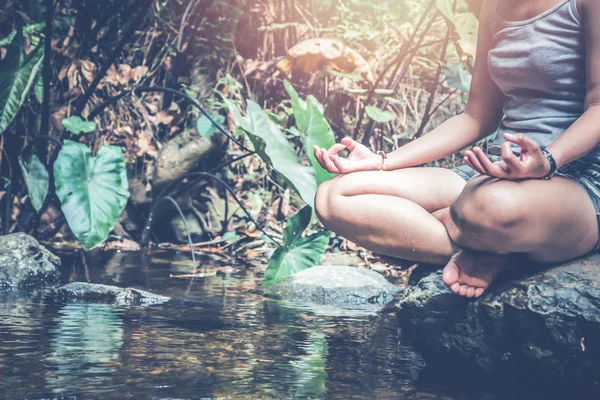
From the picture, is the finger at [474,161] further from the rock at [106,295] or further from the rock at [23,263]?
the rock at [23,263]

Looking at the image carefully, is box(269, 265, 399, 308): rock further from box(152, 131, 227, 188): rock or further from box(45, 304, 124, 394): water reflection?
box(152, 131, 227, 188): rock

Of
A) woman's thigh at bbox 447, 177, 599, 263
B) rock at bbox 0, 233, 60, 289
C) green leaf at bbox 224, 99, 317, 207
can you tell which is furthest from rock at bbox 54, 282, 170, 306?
woman's thigh at bbox 447, 177, 599, 263

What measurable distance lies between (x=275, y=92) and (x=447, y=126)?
12.0ft

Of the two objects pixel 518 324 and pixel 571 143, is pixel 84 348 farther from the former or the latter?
pixel 571 143

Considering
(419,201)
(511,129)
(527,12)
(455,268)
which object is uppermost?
(527,12)

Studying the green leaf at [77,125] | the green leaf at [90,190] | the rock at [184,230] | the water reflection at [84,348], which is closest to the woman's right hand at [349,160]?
the water reflection at [84,348]

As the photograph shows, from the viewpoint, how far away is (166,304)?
105 inches

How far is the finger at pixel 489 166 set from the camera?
5.08 ft

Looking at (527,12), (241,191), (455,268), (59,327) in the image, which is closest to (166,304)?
(59,327)

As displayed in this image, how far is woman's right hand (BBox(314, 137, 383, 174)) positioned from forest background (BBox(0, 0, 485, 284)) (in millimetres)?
1917

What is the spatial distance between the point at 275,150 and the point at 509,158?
204 cm

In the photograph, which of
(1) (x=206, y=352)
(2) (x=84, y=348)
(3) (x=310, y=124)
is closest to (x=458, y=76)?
(3) (x=310, y=124)

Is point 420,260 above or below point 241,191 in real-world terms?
below

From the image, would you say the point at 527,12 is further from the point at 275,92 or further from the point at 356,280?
the point at 275,92
